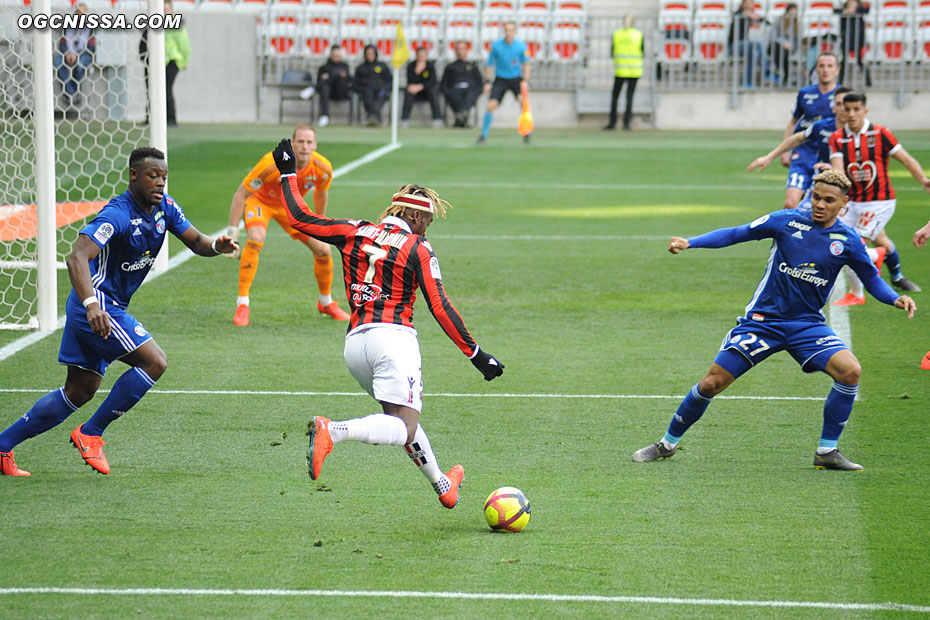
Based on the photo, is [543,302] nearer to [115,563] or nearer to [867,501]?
[867,501]

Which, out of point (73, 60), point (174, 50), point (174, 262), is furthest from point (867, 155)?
point (174, 50)

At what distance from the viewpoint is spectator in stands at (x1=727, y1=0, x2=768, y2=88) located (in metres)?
30.3

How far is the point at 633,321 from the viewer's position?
37.3 feet

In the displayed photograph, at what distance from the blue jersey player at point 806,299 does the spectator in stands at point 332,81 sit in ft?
80.7

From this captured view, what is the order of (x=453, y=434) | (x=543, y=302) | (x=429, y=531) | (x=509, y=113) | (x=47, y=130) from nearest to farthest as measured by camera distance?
(x=429, y=531) < (x=453, y=434) < (x=47, y=130) < (x=543, y=302) < (x=509, y=113)

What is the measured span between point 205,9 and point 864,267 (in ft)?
93.4

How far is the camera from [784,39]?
100ft

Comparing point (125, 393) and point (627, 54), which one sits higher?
point (627, 54)

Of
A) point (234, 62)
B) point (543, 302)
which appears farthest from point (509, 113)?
point (543, 302)

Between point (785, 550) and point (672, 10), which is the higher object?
point (672, 10)

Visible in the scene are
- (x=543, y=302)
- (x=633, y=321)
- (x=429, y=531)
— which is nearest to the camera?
(x=429, y=531)

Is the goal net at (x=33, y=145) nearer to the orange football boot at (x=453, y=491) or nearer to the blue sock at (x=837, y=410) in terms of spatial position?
the orange football boot at (x=453, y=491)

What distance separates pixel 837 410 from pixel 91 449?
14.0 ft

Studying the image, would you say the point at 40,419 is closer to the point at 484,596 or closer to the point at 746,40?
the point at 484,596
